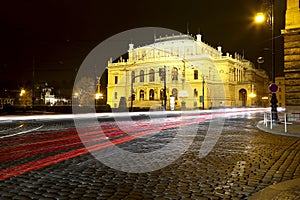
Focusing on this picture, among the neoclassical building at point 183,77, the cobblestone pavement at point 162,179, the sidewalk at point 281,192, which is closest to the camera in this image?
the sidewalk at point 281,192

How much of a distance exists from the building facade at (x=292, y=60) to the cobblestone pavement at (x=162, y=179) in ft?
34.7

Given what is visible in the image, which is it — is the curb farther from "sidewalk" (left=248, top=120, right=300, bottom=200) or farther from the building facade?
the building facade

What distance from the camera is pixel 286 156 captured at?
813cm

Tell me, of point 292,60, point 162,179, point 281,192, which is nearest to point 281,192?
point 281,192

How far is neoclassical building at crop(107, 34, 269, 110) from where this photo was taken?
82.6 m

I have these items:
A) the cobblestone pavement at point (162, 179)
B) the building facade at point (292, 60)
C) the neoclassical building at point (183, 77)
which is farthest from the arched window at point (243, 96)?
the cobblestone pavement at point (162, 179)

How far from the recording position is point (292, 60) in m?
17.8

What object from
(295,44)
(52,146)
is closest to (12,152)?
(52,146)

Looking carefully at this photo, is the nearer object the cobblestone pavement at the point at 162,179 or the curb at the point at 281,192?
the curb at the point at 281,192

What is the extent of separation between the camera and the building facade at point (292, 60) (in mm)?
17516

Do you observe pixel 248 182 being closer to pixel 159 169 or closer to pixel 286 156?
pixel 159 169

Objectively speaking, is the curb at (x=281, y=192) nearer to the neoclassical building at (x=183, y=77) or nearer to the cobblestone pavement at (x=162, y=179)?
the cobblestone pavement at (x=162, y=179)

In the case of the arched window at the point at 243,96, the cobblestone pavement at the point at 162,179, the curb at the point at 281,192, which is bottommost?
the cobblestone pavement at the point at 162,179

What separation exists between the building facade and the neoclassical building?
5910cm
